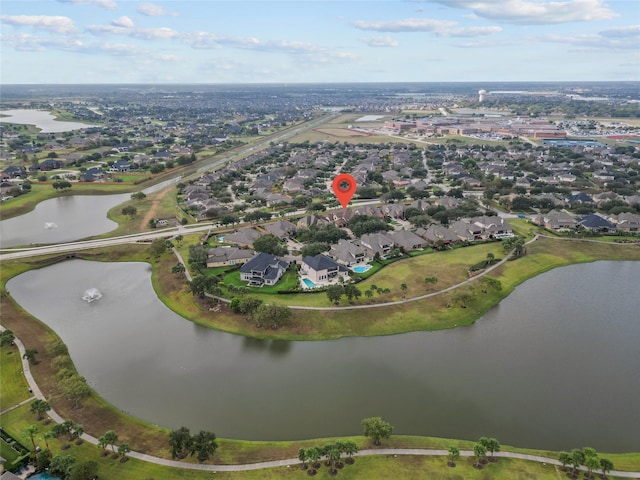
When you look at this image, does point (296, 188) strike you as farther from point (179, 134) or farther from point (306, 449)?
point (179, 134)

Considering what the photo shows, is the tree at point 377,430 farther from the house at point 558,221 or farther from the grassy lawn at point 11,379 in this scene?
the house at point 558,221

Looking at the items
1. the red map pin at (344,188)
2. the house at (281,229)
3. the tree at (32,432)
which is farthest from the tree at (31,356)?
the red map pin at (344,188)

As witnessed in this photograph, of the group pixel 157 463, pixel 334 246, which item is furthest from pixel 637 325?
pixel 157 463

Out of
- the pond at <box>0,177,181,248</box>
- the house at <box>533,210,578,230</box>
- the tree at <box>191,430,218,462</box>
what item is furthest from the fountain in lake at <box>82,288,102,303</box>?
the house at <box>533,210,578,230</box>

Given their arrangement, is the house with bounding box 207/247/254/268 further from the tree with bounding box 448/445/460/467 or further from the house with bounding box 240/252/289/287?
the tree with bounding box 448/445/460/467

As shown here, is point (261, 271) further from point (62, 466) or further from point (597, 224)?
point (597, 224)

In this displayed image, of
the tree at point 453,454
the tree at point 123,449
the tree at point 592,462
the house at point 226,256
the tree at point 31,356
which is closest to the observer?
the tree at point 592,462
